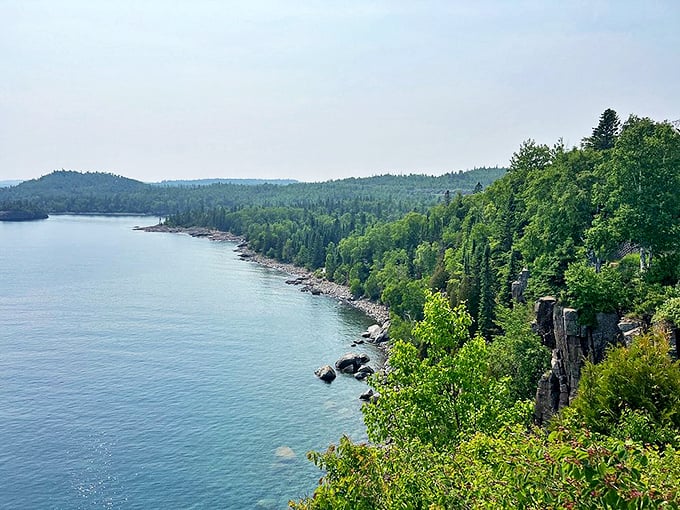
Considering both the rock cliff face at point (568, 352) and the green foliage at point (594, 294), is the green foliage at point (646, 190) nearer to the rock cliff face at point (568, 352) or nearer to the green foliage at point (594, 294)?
the green foliage at point (594, 294)

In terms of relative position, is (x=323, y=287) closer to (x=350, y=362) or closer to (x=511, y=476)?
(x=350, y=362)

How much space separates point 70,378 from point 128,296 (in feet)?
166

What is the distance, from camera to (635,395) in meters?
24.4

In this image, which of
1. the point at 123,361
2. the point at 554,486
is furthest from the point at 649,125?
the point at 123,361

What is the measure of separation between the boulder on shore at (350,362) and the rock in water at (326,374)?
122 inches

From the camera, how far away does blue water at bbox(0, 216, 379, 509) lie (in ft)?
152

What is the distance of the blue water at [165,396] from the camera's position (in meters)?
46.3

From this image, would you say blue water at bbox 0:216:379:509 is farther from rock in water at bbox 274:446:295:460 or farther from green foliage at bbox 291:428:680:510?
green foliage at bbox 291:428:680:510

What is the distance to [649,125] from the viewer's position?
147ft

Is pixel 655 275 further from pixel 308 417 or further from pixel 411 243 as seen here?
pixel 411 243

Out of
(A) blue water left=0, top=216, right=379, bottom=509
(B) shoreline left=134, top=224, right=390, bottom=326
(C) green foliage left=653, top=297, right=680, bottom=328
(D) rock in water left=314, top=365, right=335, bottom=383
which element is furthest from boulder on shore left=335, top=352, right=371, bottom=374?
(C) green foliage left=653, top=297, right=680, bottom=328

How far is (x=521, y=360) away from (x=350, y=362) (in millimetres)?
34276

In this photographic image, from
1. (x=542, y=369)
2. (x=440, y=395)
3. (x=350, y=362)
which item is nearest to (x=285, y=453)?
(x=542, y=369)

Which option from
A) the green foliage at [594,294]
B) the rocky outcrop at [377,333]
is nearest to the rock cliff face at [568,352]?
the green foliage at [594,294]
